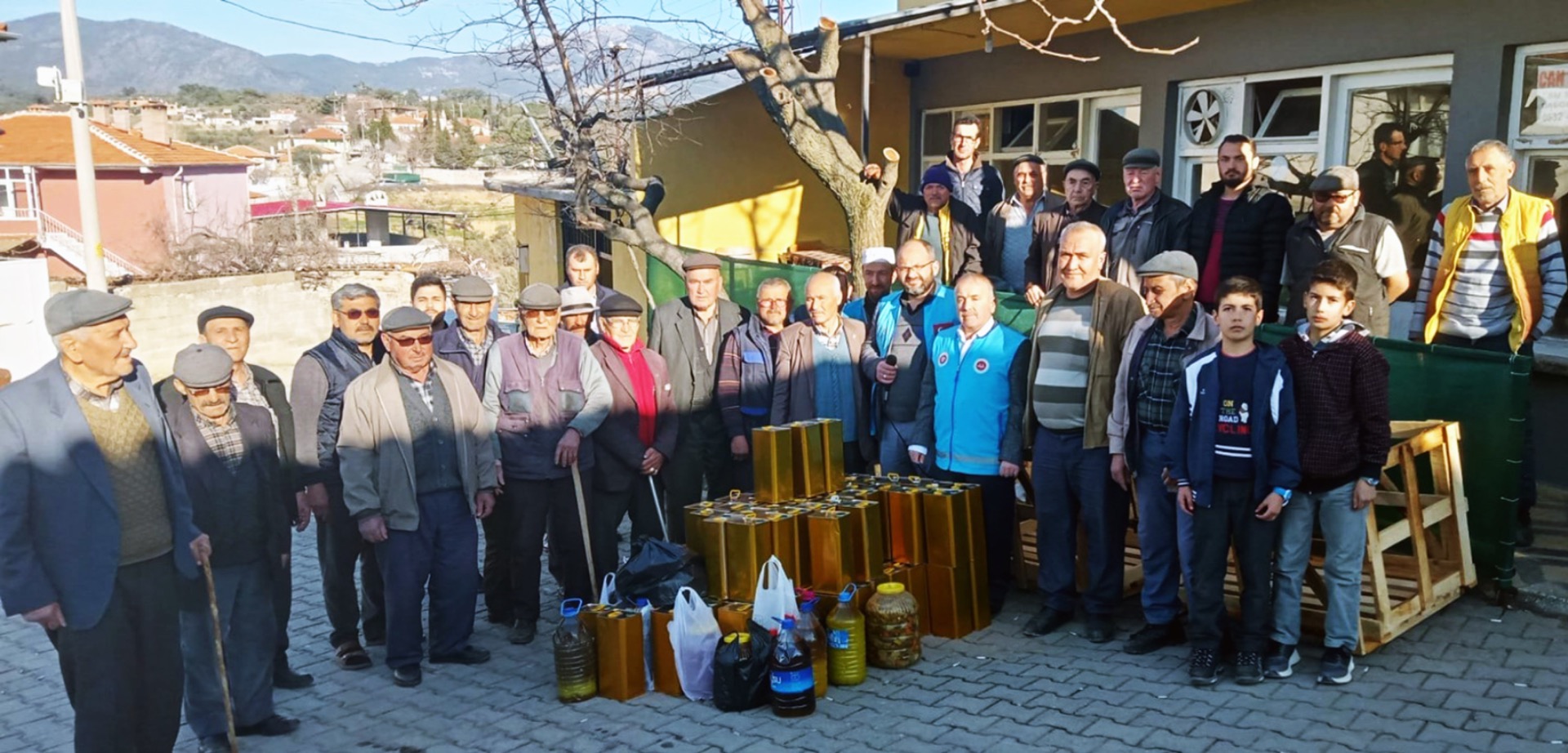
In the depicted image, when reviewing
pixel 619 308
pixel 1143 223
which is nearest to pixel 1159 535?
pixel 1143 223

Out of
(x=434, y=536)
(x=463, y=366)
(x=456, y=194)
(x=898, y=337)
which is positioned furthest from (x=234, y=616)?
(x=456, y=194)

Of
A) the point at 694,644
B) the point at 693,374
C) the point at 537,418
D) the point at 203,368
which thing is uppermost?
the point at 203,368

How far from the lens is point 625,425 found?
19.8 feet

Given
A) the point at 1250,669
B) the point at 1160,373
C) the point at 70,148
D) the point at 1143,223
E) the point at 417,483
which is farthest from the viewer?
the point at 70,148

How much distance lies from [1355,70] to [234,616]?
823cm

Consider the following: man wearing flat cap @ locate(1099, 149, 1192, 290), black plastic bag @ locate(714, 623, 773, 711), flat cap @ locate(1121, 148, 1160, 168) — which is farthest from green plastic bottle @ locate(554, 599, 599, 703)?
flat cap @ locate(1121, 148, 1160, 168)

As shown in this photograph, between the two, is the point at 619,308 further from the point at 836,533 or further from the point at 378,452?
the point at 836,533

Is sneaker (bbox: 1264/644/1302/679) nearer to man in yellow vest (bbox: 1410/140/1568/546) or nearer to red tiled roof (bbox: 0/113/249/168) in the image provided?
man in yellow vest (bbox: 1410/140/1568/546)

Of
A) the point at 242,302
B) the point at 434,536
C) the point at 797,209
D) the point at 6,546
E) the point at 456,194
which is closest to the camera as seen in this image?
the point at 6,546

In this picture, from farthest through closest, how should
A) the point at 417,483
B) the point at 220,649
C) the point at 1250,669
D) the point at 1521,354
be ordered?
the point at 1521,354, the point at 417,483, the point at 1250,669, the point at 220,649

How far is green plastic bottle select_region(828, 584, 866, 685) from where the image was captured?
499 cm

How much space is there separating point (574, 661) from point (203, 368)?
80.1 inches

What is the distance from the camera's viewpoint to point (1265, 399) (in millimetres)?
4480

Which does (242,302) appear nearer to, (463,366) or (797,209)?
(797,209)
